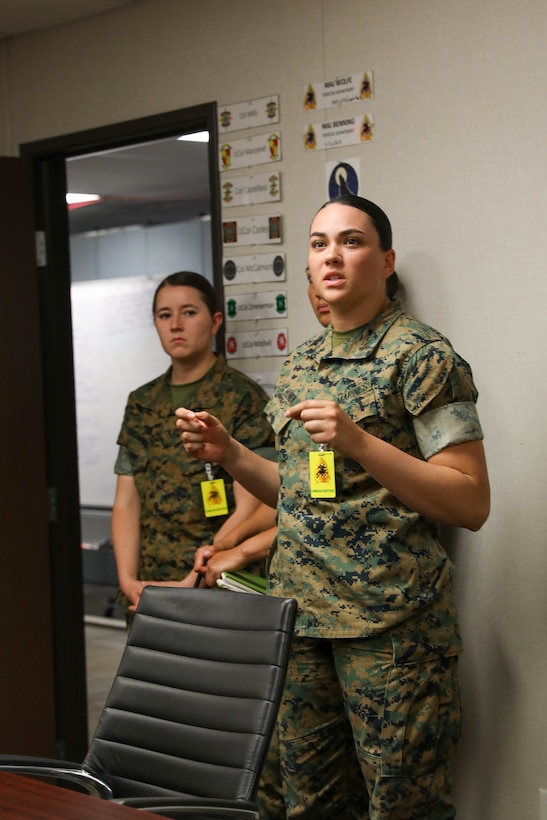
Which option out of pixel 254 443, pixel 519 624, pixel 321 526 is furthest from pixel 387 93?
pixel 519 624

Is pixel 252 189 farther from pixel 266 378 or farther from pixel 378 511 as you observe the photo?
pixel 378 511

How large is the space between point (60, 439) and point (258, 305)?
3.60ft

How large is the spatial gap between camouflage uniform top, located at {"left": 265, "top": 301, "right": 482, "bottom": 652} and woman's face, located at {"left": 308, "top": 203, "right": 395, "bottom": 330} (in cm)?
6

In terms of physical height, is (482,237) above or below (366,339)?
above

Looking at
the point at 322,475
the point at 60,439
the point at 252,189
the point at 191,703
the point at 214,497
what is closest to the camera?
the point at 191,703

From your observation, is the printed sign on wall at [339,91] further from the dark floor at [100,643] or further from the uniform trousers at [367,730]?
the dark floor at [100,643]

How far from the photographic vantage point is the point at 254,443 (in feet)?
10.3

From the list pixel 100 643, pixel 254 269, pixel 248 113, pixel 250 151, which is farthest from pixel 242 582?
pixel 100 643

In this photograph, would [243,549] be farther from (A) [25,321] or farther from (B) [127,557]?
(A) [25,321]

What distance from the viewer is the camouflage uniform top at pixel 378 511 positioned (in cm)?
240

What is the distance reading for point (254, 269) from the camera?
3.38 metres

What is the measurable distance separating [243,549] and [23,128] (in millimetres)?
2026

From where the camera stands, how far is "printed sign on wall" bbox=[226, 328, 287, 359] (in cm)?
333

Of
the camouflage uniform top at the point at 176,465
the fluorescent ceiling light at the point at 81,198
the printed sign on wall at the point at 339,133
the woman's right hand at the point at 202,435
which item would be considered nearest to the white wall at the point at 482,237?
the printed sign on wall at the point at 339,133
